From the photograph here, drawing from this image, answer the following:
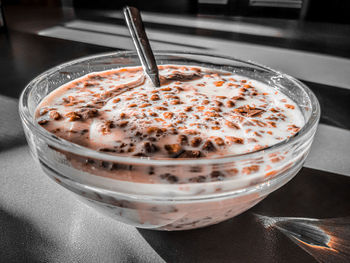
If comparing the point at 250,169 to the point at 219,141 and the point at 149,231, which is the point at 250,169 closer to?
the point at 219,141

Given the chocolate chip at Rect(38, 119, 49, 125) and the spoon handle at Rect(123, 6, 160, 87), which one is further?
the spoon handle at Rect(123, 6, 160, 87)

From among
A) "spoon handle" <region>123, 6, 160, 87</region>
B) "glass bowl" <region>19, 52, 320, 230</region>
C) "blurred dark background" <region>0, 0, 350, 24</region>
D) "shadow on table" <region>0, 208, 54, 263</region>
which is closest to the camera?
"glass bowl" <region>19, 52, 320, 230</region>

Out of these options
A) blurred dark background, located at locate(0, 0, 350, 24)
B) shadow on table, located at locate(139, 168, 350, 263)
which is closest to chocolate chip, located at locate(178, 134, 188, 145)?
shadow on table, located at locate(139, 168, 350, 263)

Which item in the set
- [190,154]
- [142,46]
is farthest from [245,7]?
[190,154]

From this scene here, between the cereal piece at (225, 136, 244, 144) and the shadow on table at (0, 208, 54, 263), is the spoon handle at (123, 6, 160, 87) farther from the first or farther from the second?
the shadow on table at (0, 208, 54, 263)

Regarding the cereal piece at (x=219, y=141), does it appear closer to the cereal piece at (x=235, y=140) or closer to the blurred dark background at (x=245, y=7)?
the cereal piece at (x=235, y=140)

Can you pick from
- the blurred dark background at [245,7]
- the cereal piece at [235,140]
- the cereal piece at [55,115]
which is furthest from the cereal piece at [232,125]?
the blurred dark background at [245,7]

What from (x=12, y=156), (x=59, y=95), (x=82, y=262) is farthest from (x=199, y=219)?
(x=12, y=156)
